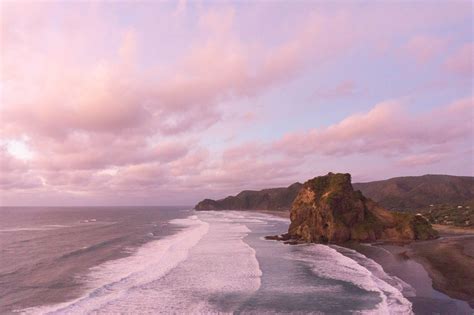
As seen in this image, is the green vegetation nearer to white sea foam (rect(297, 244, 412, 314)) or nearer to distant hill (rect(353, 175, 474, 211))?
white sea foam (rect(297, 244, 412, 314))

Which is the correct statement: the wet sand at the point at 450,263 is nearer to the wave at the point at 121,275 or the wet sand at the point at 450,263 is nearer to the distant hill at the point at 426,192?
the wave at the point at 121,275

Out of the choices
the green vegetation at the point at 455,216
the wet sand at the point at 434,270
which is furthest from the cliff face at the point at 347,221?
the green vegetation at the point at 455,216

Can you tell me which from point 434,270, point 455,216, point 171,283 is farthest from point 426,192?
point 171,283

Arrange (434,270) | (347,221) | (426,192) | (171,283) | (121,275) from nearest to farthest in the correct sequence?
1. (171,283)
2. (121,275)
3. (434,270)
4. (347,221)
5. (426,192)

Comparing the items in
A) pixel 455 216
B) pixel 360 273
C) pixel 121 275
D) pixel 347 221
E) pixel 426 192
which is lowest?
pixel 360 273

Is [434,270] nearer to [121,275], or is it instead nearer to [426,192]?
[121,275]

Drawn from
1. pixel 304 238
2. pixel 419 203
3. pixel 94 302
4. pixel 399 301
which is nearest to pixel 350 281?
pixel 399 301

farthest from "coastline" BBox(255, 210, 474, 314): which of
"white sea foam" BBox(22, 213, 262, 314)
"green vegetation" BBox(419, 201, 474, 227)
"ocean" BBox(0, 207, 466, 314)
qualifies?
"green vegetation" BBox(419, 201, 474, 227)
